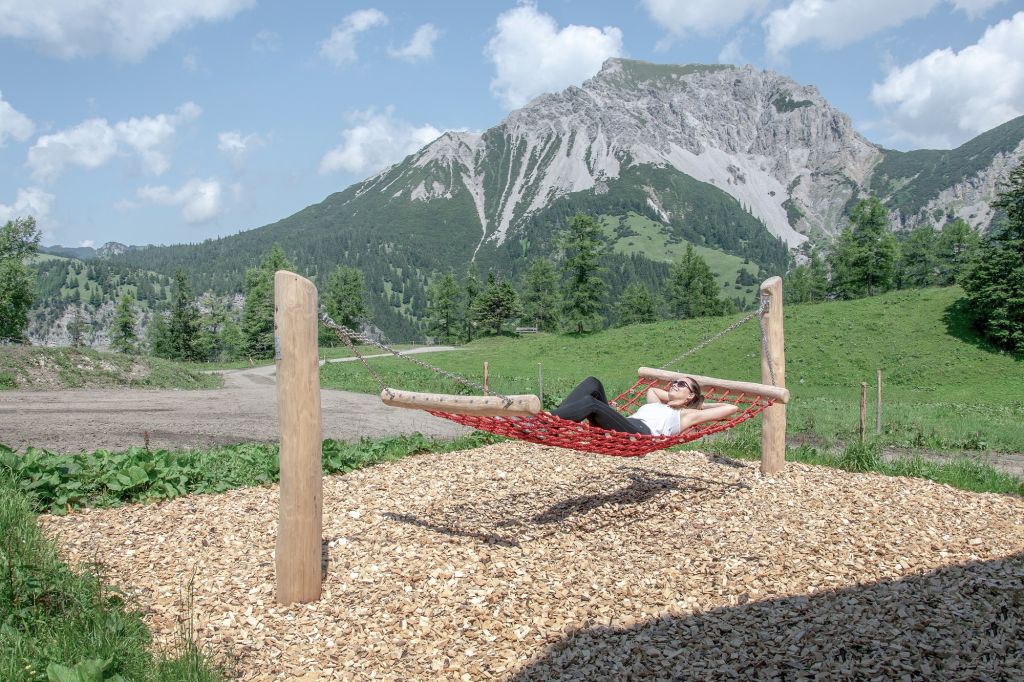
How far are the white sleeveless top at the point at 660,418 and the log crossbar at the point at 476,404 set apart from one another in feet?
7.90

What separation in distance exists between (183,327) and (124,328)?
5.91m

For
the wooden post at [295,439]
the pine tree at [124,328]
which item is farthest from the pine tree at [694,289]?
the wooden post at [295,439]

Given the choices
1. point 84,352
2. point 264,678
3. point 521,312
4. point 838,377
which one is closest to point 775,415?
point 264,678

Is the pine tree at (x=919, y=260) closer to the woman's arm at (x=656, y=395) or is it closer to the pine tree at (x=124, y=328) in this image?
the woman's arm at (x=656, y=395)

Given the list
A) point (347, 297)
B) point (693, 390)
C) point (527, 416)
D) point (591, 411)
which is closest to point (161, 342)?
point (347, 297)

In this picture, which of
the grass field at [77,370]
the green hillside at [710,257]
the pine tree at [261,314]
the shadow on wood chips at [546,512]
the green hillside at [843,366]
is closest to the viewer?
the shadow on wood chips at [546,512]

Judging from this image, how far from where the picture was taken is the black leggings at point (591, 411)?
19.4 ft

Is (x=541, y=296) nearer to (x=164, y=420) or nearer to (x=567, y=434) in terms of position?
(x=164, y=420)

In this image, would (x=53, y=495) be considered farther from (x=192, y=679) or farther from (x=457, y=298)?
(x=457, y=298)

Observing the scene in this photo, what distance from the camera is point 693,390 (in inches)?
290

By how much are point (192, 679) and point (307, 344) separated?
2.06 meters

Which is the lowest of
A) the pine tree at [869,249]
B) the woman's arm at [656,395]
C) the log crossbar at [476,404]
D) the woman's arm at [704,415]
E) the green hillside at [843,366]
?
the green hillside at [843,366]

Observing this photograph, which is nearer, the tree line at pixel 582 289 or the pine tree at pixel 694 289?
the tree line at pixel 582 289

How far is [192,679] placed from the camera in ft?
11.2
